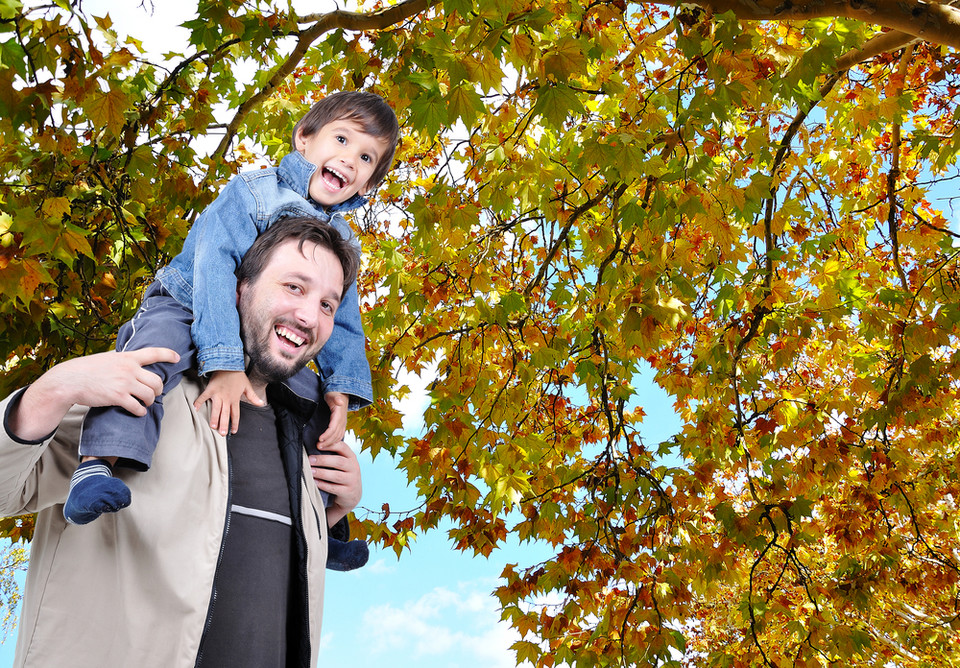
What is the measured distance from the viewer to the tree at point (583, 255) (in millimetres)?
3084

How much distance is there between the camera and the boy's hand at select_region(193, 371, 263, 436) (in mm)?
1570

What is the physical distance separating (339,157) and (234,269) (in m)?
0.39

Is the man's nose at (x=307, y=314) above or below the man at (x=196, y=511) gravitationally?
above

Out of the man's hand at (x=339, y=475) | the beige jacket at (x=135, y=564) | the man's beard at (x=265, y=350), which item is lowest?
the beige jacket at (x=135, y=564)

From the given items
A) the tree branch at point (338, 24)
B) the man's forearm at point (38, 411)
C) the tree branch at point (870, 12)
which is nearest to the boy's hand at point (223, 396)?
the man's forearm at point (38, 411)

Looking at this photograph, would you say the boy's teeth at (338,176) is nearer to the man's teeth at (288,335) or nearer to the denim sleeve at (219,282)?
the denim sleeve at (219,282)

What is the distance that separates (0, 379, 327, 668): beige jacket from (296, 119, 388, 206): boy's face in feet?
2.09

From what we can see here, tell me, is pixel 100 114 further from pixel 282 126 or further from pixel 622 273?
pixel 622 273

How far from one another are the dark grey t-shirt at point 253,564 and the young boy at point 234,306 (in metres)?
0.09

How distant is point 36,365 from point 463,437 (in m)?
2.17

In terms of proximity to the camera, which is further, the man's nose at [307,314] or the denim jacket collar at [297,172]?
the denim jacket collar at [297,172]

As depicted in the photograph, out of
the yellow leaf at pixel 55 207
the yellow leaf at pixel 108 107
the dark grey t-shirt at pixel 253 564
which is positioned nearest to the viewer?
the dark grey t-shirt at pixel 253 564

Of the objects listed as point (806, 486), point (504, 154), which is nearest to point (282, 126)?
point (504, 154)

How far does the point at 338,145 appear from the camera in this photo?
5.96 ft
